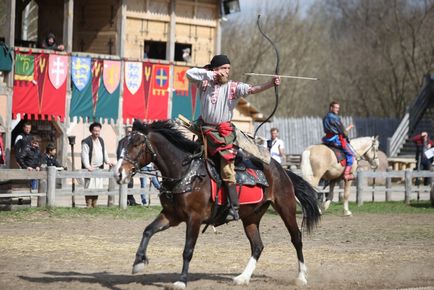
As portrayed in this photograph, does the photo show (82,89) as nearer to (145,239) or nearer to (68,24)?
(68,24)

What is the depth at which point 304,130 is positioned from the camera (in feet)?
147

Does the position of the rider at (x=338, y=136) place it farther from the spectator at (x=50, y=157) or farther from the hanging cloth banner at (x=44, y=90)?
the hanging cloth banner at (x=44, y=90)

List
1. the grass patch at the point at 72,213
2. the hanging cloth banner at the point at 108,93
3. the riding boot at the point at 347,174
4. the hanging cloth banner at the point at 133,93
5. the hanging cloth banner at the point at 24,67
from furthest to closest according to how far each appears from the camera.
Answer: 1. the hanging cloth banner at the point at 133,93
2. the hanging cloth banner at the point at 108,93
3. the hanging cloth banner at the point at 24,67
4. the riding boot at the point at 347,174
5. the grass patch at the point at 72,213

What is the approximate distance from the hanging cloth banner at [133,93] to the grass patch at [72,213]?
874 centimetres

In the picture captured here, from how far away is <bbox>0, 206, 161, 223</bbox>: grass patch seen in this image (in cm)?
1879

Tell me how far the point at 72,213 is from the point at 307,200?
27.2ft

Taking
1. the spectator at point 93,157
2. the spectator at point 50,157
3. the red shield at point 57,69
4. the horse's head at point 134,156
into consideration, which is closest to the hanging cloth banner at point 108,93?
the red shield at point 57,69

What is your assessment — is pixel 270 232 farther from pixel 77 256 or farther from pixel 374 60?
pixel 374 60

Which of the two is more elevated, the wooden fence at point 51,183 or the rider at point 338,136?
the rider at point 338,136

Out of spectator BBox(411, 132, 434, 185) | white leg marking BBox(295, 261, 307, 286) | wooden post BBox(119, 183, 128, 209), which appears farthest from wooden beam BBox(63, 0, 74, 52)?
white leg marking BBox(295, 261, 307, 286)

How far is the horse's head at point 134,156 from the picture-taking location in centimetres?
1060

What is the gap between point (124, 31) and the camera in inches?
1163

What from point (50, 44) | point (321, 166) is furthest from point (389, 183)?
point (50, 44)

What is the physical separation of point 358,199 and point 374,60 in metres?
32.2
